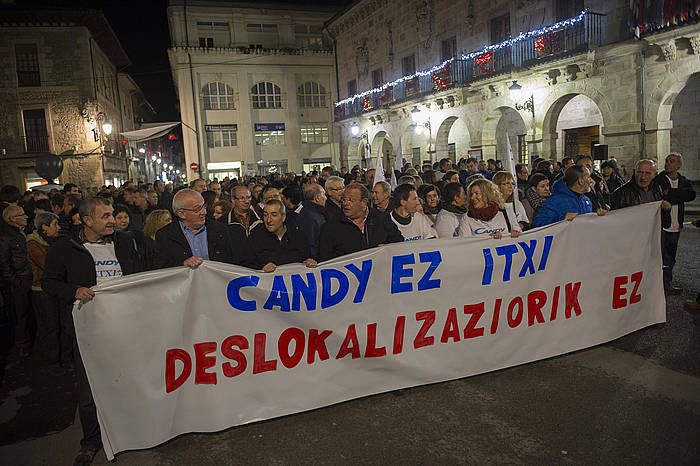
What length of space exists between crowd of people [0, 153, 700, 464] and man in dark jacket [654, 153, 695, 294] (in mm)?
13

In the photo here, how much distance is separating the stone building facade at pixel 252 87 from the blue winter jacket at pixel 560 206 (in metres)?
32.7

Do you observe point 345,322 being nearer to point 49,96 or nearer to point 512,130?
point 512,130

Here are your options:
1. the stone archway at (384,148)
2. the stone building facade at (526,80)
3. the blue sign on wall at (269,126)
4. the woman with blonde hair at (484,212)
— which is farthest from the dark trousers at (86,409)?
the blue sign on wall at (269,126)

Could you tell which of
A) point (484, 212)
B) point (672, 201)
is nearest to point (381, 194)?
point (484, 212)

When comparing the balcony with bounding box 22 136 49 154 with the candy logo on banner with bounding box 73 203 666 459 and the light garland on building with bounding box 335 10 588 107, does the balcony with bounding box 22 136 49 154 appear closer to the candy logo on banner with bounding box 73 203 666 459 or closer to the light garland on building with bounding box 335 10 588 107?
the light garland on building with bounding box 335 10 588 107

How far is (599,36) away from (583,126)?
16.5ft

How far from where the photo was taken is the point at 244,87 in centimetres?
3678

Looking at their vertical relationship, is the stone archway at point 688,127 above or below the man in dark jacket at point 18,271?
above

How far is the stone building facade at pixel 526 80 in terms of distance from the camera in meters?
14.8

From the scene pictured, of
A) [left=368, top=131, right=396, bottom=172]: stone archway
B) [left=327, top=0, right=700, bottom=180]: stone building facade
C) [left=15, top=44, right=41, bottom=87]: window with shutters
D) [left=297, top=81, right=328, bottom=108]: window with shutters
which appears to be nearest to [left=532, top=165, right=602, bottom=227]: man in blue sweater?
[left=327, top=0, right=700, bottom=180]: stone building facade

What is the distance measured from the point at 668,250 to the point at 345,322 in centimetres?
494

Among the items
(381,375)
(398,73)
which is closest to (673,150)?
(398,73)

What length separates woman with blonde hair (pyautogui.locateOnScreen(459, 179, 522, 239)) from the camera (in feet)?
16.7

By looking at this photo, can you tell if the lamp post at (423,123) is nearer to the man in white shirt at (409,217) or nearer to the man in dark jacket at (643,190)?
the man in dark jacket at (643,190)
